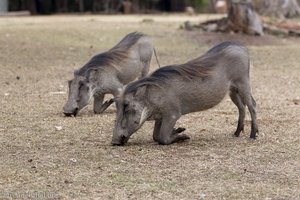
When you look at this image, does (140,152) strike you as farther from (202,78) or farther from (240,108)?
(240,108)

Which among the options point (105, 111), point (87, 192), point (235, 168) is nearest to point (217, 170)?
point (235, 168)

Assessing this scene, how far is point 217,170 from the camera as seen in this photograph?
5.21 meters

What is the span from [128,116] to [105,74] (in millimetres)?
2013

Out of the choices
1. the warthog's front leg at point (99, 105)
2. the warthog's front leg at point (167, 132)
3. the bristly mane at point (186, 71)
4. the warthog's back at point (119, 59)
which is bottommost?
the warthog's front leg at point (99, 105)

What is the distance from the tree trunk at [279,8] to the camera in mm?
23031

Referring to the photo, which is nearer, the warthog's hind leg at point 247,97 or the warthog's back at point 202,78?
→ the warthog's back at point 202,78

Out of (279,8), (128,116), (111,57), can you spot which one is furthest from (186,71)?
(279,8)

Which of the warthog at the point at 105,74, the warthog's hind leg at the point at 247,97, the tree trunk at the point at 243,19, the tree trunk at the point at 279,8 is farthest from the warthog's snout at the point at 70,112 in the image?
the tree trunk at the point at 279,8

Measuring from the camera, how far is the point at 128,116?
6.01 metres

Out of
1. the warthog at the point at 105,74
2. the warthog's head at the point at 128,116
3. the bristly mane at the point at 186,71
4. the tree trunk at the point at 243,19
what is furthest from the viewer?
the tree trunk at the point at 243,19

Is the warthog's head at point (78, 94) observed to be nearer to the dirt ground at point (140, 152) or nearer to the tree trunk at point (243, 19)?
the dirt ground at point (140, 152)

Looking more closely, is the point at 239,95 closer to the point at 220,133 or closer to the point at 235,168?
the point at 220,133

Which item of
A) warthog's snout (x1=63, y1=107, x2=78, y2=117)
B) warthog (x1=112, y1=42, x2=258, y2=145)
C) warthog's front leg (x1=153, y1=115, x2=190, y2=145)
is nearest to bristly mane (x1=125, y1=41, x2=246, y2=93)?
warthog (x1=112, y1=42, x2=258, y2=145)

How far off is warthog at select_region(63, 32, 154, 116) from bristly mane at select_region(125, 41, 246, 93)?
65.9 inches
